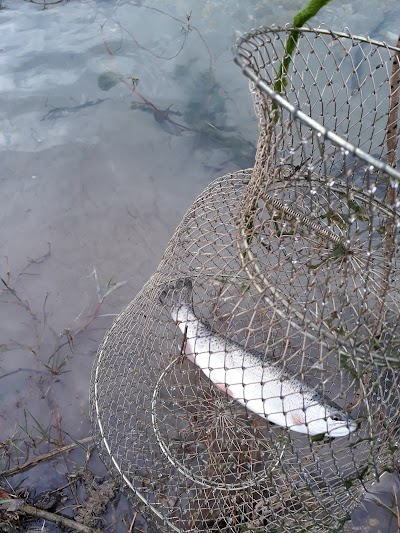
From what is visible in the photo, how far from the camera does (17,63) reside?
8.77 feet

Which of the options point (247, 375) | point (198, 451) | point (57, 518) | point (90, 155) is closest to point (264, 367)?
point (247, 375)

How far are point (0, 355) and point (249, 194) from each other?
107 centimetres

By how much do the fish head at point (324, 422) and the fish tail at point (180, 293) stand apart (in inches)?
15.1

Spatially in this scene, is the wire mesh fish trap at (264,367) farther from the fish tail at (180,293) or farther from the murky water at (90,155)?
the murky water at (90,155)

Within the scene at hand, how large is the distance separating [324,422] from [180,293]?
0.47 metres

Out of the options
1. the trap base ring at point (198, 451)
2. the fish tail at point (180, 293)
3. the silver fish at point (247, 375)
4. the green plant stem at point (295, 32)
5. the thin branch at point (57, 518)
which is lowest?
the thin branch at point (57, 518)

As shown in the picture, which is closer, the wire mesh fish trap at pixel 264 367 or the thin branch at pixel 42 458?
the wire mesh fish trap at pixel 264 367

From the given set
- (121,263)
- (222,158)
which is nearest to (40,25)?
(222,158)

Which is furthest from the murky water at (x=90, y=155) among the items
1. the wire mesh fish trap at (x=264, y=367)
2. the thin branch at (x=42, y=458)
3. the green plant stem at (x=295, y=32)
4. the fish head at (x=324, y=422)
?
the green plant stem at (x=295, y=32)

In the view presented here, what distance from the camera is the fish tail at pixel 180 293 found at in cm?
138

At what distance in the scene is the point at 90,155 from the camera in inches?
92.8

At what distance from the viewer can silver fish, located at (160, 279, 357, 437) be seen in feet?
4.08

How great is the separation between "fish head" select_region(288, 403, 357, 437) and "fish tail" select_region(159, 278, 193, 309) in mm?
383

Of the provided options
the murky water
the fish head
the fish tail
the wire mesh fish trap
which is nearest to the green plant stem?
the wire mesh fish trap
